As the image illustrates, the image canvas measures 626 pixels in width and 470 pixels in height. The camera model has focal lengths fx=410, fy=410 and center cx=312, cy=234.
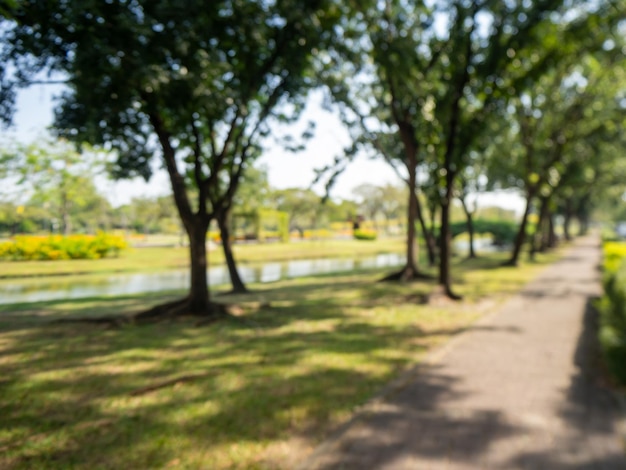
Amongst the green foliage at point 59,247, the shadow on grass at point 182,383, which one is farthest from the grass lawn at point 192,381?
the green foliage at point 59,247

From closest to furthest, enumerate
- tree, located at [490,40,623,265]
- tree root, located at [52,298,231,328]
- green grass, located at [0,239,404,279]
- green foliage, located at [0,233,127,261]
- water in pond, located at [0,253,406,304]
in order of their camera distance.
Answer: green foliage, located at [0,233,127,261] < green grass, located at [0,239,404,279] < water in pond, located at [0,253,406,304] < tree root, located at [52,298,231,328] < tree, located at [490,40,623,265]

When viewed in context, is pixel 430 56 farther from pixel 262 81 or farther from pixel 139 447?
pixel 139 447

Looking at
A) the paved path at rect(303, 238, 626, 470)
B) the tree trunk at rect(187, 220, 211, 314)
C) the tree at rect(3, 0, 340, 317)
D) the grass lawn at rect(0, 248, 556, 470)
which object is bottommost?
the paved path at rect(303, 238, 626, 470)

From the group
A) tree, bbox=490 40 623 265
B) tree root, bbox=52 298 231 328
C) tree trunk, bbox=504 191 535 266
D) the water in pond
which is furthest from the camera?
tree trunk, bbox=504 191 535 266

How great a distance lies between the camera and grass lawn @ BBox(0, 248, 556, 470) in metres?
3.32

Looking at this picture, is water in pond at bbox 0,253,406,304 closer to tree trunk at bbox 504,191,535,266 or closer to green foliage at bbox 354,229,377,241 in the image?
tree trunk at bbox 504,191,535,266

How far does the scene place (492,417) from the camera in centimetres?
399

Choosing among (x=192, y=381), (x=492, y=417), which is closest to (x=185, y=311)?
(x=192, y=381)

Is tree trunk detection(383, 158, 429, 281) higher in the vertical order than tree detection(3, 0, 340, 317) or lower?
lower

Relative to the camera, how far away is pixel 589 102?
678 inches

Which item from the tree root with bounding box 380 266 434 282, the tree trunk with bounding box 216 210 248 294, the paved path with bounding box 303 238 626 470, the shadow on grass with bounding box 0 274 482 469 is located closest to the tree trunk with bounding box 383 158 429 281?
the tree root with bounding box 380 266 434 282

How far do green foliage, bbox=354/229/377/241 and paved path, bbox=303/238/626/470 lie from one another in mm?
27146

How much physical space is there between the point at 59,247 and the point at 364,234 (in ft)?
105

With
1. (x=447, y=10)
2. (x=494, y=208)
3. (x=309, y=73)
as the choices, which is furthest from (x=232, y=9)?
(x=494, y=208)
